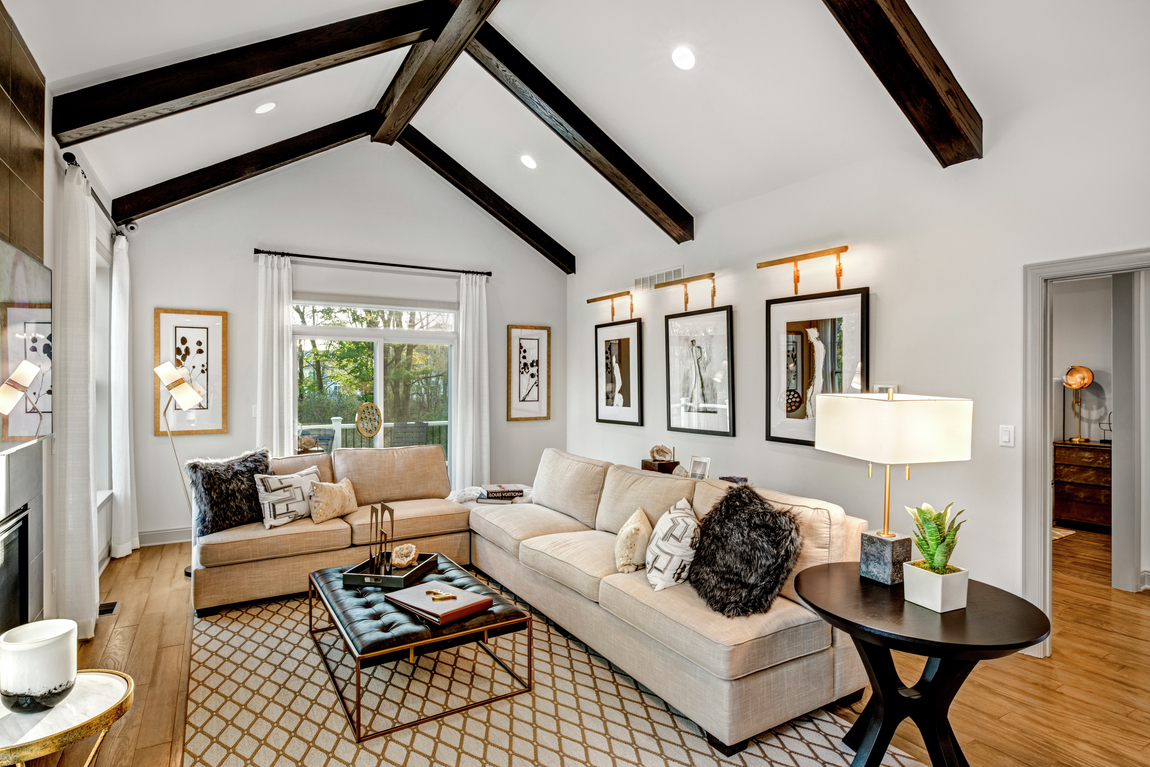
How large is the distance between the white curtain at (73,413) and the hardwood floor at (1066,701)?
3.67m

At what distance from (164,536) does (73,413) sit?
7.58ft

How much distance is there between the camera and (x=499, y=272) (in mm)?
6402

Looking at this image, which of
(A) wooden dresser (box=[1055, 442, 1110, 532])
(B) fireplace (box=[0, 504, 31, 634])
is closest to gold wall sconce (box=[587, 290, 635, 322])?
(A) wooden dresser (box=[1055, 442, 1110, 532])

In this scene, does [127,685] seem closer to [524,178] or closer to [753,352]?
[753,352]

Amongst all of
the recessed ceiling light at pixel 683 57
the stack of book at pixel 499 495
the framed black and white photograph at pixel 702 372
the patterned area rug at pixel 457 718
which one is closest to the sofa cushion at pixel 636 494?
the patterned area rug at pixel 457 718

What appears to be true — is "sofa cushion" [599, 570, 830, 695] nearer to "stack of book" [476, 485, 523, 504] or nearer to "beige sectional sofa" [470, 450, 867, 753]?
"beige sectional sofa" [470, 450, 867, 753]

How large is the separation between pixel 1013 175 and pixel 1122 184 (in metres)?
0.45

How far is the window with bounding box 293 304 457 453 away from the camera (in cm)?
555

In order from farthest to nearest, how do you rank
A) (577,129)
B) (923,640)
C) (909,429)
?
(577,129) < (909,429) < (923,640)

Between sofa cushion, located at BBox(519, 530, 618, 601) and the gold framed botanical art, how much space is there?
3.12 meters

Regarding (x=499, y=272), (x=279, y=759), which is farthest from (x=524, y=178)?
(x=279, y=759)

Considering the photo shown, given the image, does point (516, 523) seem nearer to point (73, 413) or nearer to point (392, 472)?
point (392, 472)

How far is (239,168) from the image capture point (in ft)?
16.0

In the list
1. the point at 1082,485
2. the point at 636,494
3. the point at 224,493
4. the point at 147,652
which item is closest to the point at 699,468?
the point at 636,494
